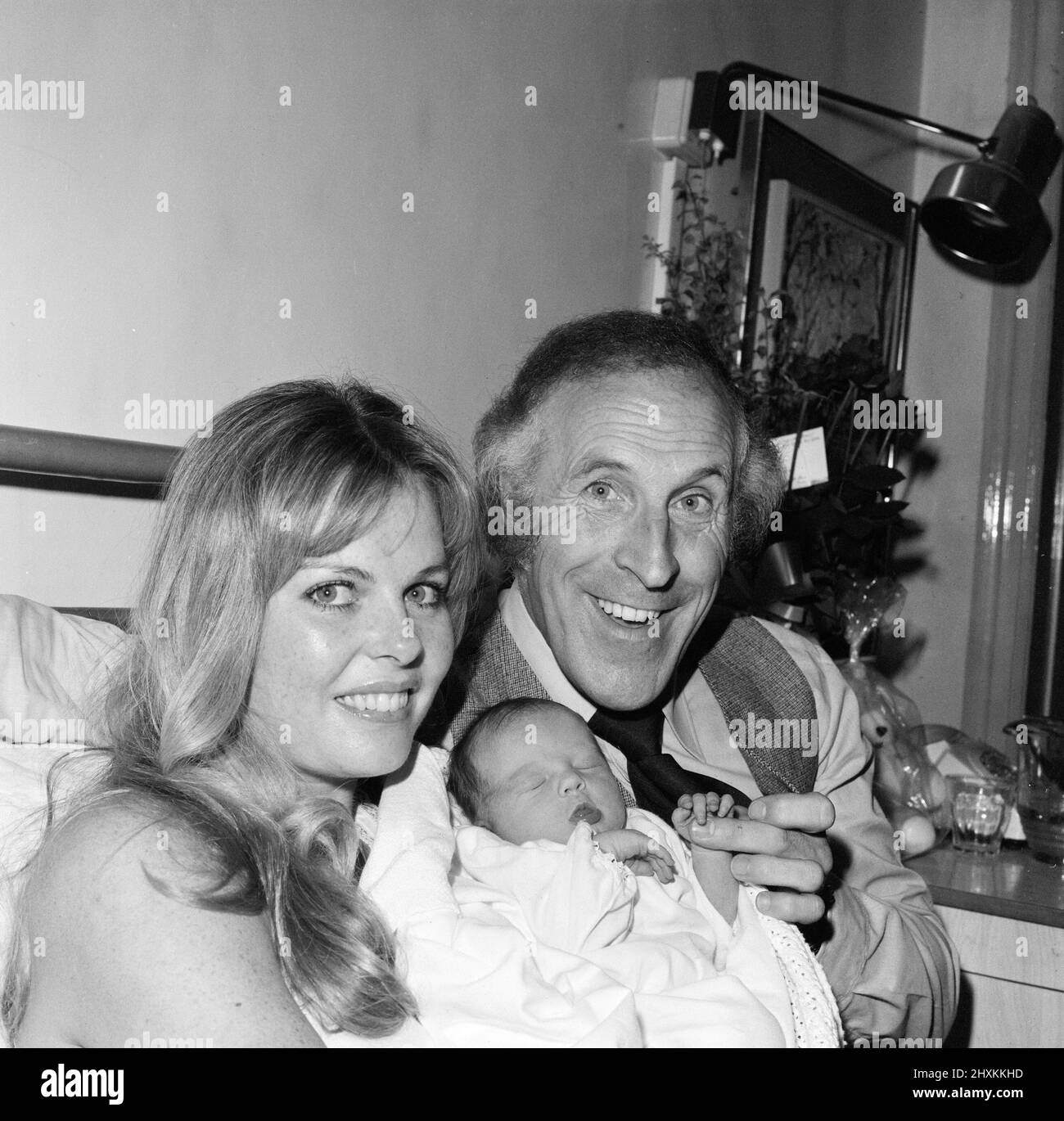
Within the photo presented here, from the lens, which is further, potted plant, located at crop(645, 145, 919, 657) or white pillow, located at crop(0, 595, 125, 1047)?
potted plant, located at crop(645, 145, 919, 657)

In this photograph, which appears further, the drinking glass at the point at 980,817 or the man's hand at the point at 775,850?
the drinking glass at the point at 980,817

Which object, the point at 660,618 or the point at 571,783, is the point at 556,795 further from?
the point at 660,618

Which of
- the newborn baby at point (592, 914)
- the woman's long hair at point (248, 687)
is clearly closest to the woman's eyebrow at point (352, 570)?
the woman's long hair at point (248, 687)

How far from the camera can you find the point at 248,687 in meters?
1.07

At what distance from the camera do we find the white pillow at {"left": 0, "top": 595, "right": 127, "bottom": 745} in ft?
3.55

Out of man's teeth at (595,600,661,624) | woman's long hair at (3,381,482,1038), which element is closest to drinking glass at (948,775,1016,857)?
man's teeth at (595,600,661,624)

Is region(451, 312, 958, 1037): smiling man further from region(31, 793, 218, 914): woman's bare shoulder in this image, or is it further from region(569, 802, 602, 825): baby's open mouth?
region(31, 793, 218, 914): woman's bare shoulder

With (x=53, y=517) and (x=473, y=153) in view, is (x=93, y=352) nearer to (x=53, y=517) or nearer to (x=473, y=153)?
(x=53, y=517)

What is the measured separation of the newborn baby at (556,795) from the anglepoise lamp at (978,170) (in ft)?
5.32

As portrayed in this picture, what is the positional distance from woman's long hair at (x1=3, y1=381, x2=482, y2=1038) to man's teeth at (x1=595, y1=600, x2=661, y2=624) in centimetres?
41

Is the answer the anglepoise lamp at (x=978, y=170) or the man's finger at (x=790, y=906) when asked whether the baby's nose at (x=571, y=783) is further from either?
the anglepoise lamp at (x=978, y=170)

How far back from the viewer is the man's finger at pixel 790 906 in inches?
44.5

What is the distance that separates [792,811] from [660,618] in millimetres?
354
